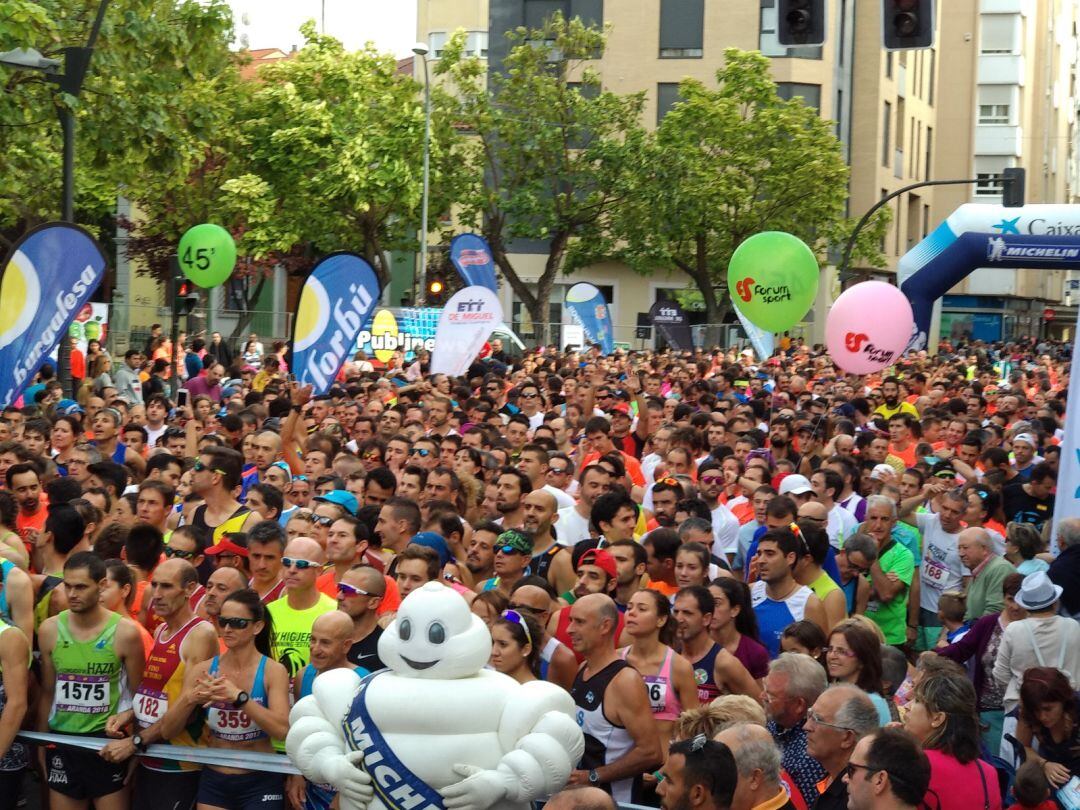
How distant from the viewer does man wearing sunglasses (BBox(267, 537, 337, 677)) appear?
6.88m

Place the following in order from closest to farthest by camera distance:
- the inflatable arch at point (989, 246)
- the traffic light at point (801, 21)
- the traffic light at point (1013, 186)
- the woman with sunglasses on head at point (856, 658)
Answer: the woman with sunglasses on head at point (856, 658) < the traffic light at point (801, 21) < the inflatable arch at point (989, 246) < the traffic light at point (1013, 186)

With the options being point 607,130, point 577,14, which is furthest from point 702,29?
point 607,130

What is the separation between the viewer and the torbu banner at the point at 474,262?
21453mm

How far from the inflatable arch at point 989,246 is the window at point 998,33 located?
50.8 metres

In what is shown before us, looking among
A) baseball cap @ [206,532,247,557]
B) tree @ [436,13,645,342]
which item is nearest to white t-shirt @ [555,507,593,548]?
baseball cap @ [206,532,247,557]

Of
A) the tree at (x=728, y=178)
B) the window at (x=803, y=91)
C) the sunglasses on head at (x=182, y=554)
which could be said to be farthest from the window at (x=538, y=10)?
the sunglasses on head at (x=182, y=554)

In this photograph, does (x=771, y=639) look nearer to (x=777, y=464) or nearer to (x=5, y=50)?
(x=777, y=464)

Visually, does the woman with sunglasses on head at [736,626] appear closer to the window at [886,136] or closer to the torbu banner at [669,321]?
the torbu banner at [669,321]

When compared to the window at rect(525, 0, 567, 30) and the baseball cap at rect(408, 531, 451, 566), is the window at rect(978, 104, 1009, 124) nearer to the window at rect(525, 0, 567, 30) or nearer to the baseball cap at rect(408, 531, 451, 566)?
the window at rect(525, 0, 567, 30)

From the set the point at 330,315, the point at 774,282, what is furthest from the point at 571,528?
the point at 774,282

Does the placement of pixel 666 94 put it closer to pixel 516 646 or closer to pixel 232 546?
pixel 232 546

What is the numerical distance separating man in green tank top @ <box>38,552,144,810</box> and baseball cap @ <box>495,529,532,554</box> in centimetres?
200

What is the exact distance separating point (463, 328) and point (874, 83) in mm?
40750

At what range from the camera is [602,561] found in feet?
24.6
